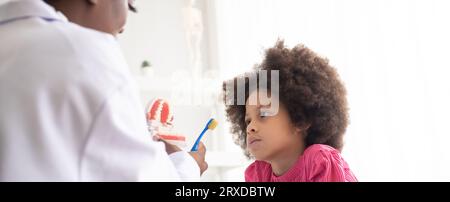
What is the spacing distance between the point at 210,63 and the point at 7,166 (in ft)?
4.96

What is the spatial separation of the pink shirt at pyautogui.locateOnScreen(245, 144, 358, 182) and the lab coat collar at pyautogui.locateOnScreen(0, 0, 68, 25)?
63cm

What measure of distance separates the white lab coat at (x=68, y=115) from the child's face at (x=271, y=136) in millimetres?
682

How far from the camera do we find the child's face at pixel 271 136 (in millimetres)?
1244

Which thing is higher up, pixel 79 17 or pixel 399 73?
pixel 79 17

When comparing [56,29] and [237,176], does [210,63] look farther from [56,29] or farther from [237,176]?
[56,29]

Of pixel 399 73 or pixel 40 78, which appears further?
pixel 399 73

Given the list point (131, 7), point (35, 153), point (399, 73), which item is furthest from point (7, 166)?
point (399, 73)

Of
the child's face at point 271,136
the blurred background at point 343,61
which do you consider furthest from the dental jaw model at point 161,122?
the blurred background at point 343,61

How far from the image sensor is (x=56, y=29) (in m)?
0.58

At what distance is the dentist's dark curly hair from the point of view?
1.30 m

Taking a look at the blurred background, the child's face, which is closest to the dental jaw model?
the child's face

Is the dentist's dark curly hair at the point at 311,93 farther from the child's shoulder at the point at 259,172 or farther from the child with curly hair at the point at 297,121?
the child's shoulder at the point at 259,172

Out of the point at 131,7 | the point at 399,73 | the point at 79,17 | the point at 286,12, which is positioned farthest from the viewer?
the point at 286,12

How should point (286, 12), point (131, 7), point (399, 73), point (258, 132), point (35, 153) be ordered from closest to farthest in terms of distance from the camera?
point (35, 153) < point (131, 7) < point (258, 132) < point (399, 73) < point (286, 12)
